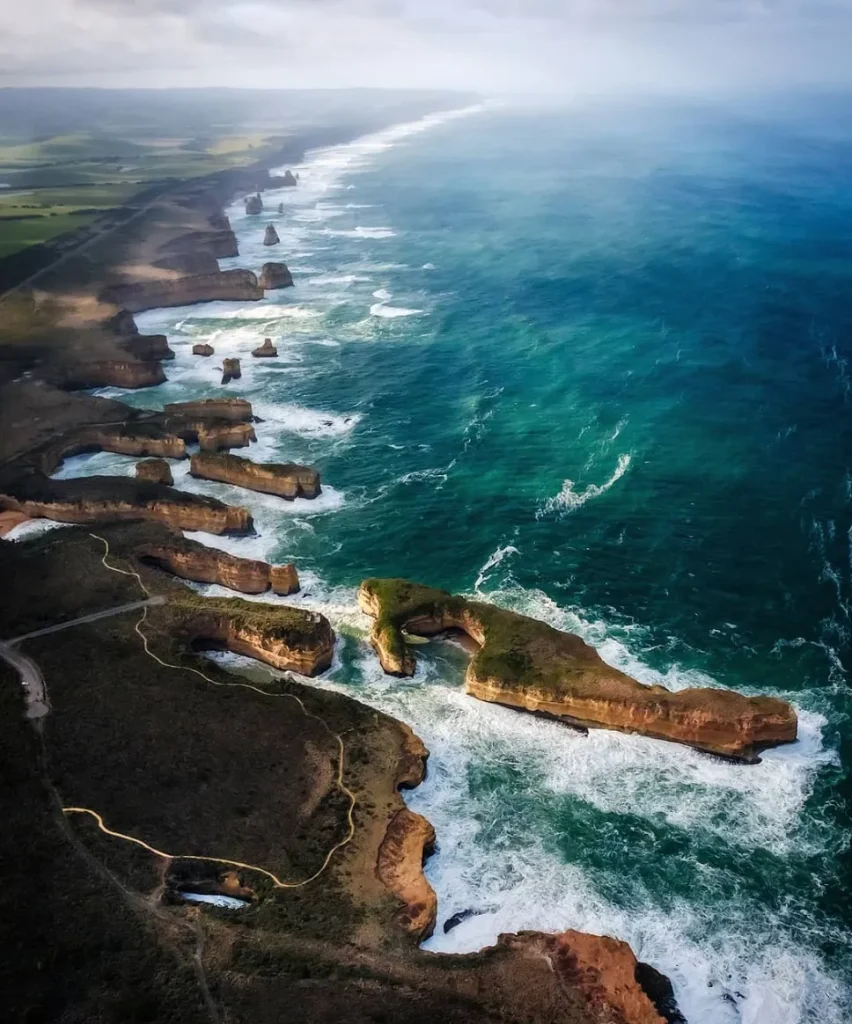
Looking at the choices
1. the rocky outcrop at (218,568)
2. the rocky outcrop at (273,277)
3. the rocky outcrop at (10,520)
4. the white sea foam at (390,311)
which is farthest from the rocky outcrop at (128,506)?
the rocky outcrop at (273,277)

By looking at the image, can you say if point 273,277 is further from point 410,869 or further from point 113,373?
point 410,869

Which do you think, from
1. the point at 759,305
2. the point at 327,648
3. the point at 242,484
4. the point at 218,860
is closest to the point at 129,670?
the point at 327,648

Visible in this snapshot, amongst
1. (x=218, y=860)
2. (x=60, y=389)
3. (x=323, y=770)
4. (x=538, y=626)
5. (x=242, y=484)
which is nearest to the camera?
(x=218, y=860)

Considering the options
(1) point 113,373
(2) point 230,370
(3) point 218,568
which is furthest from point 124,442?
(3) point 218,568

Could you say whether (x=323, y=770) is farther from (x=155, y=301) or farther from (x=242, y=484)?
(x=155, y=301)

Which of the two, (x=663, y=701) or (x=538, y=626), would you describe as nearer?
(x=663, y=701)

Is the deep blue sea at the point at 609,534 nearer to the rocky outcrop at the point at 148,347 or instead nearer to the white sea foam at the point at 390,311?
the white sea foam at the point at 390,311

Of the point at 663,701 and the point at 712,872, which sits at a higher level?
the point at 663,701
